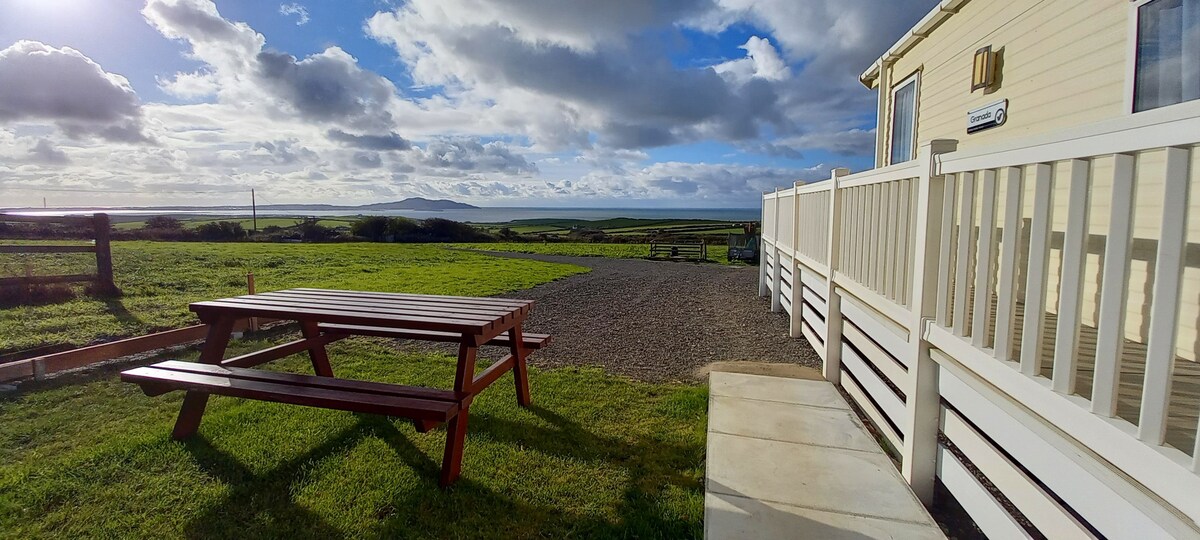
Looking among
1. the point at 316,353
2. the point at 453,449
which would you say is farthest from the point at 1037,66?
the point at 316,353

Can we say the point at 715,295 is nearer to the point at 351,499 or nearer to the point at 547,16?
the point at 351,499

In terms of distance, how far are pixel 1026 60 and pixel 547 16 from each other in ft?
41.4

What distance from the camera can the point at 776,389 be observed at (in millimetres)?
4297

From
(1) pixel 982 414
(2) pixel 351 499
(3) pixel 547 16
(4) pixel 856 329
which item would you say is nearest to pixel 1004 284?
(1) pixel 982 414

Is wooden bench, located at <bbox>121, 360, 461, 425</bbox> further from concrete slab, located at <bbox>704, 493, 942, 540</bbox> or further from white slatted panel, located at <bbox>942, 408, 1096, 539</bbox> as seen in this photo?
white slatted panel, located at <bbox>942, 408, 1096, 539</bbox>

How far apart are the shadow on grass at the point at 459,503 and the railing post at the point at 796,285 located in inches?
137

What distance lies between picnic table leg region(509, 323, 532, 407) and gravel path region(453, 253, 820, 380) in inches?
50.9

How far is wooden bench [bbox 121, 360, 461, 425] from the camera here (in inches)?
108

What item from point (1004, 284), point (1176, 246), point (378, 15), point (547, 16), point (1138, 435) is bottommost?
point (1138, 435)

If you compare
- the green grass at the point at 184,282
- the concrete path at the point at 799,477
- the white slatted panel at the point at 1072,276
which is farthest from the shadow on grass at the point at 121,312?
the white slatted panel at the point at 1072,276

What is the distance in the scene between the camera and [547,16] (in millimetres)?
14648

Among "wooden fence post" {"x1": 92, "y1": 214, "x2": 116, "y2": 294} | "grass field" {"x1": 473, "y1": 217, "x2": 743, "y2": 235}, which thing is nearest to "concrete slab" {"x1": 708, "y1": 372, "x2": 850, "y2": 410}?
"wooden fence post" {"x1": 92, "y1": 214, "x2": 116, "y2": 294}

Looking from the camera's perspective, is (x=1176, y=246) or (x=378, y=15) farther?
(x=378, y=15)

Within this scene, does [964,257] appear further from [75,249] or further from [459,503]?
[75,249]
